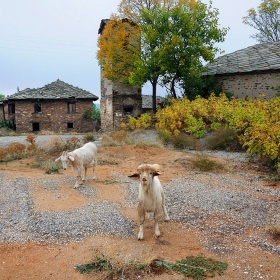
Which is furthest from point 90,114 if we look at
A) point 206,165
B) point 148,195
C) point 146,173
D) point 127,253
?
point 127,253

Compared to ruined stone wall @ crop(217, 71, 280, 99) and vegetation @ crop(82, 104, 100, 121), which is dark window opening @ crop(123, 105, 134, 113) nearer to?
ruined stone wall @ crop(217, 71, 280, 99)

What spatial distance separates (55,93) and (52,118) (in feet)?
9.96

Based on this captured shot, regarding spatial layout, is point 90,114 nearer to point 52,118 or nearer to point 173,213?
point 52,118

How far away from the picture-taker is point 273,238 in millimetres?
5117

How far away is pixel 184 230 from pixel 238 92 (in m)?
17.9

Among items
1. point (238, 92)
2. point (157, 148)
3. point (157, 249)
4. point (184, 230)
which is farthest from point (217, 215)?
point (238, 92)

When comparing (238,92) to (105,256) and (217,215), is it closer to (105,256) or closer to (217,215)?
(217,215)

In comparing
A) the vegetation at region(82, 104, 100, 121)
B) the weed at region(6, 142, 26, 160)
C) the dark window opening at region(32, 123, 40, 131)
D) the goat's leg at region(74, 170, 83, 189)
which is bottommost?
the goat's leg at region(74, 170, 83, 189)

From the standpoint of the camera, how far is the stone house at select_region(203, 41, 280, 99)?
20.0 meters

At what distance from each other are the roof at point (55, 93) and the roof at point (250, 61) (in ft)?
55.9

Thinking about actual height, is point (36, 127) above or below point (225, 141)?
above

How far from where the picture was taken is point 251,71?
20.5 metres

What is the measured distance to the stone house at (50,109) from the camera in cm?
3488

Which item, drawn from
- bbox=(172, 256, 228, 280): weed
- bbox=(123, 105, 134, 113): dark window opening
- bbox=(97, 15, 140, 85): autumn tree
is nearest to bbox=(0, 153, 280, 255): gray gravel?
bbox=(172, 256, 228, 280): weed
